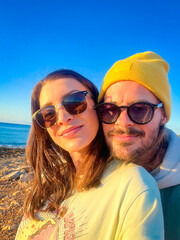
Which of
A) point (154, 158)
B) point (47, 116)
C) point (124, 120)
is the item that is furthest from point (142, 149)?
point (47, 116)

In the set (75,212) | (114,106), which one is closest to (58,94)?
(114,106)

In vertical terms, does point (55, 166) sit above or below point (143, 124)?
below

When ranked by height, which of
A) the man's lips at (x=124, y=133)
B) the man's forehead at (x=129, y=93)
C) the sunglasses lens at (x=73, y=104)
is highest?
the man's forehead at (x=129, y=93)

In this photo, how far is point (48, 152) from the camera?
2.25m

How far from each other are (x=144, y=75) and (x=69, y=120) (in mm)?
926

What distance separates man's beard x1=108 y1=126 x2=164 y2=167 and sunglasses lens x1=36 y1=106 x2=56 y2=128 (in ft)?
1.98

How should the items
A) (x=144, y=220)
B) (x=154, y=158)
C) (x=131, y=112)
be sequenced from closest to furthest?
(x=144, y=220) < (x=131, y=112) < (x=154, y=158)

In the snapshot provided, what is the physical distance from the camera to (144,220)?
103cm

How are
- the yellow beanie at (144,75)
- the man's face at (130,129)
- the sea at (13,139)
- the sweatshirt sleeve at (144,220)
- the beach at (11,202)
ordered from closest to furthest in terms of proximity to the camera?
the sweatshirt sleeve at (144,220)
the man's face at (130,129)
the yellow beanie at (144,75)
the beach at (11,202)
the sea at (13,139)

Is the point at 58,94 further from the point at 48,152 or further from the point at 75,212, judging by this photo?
the point at 75,212

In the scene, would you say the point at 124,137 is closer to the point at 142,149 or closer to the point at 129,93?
the point at 142,149

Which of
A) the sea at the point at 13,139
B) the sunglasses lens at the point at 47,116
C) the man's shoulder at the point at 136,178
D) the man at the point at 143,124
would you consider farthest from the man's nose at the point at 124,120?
the sea at the point at 13,139

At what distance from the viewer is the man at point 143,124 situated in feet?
5.41

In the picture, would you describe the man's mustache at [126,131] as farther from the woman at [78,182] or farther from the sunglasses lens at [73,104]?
the sunglasses lens at [73,104]
